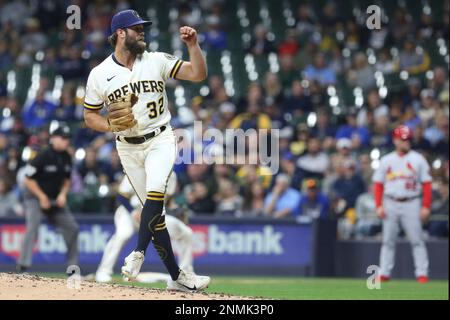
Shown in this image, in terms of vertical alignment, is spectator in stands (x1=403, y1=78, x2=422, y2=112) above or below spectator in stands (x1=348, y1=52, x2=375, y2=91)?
below

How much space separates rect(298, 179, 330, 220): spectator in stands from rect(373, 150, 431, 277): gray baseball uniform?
1.75 meters

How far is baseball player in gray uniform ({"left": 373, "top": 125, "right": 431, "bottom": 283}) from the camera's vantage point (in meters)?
14.3

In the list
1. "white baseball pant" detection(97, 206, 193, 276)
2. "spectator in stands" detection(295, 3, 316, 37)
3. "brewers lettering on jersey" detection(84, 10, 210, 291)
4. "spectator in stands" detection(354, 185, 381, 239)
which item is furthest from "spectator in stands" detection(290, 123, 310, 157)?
"brewers lettering on jersey" detection(84, 10, 210, 291)

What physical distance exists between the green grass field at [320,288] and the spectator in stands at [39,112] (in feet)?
16.9

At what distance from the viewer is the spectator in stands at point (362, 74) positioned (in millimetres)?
19672

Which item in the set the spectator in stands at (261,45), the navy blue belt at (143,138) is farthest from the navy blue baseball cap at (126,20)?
the spectator in stands at (261,45)

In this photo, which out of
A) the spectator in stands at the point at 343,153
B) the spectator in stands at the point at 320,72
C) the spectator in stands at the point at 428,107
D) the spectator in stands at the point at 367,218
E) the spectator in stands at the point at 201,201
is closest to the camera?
the spectator in stands at the point at 367,218

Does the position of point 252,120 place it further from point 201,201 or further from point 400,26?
point 400,26

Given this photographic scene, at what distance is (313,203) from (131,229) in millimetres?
3997

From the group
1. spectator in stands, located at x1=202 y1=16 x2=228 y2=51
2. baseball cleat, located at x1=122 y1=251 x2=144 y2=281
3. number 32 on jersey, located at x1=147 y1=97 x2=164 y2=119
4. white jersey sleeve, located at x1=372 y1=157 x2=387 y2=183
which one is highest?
spectator in stands, located at x1=202 y1=16 x2=228 y2=51

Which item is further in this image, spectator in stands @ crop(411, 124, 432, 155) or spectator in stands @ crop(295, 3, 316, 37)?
spectator in stands @ crop(295, 3, 316, 37)

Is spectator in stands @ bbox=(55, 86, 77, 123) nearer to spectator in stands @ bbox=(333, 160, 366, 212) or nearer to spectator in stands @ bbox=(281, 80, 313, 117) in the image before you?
spectator in stands @ bbox=(281, 80, 313, 117)

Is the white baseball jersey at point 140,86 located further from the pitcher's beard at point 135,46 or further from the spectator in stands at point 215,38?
the spectator in stands at point 215,38

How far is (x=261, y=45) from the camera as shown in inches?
832
